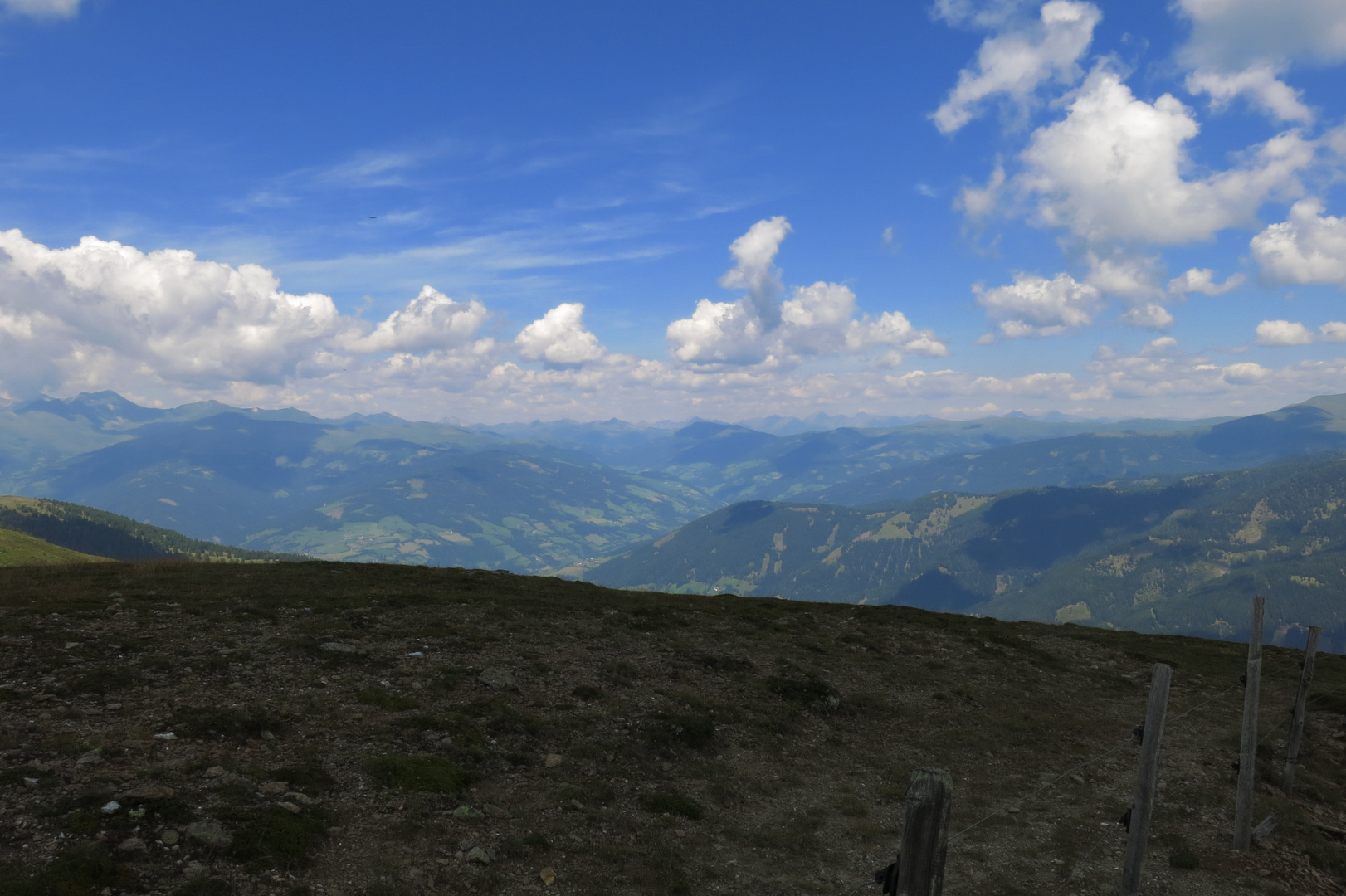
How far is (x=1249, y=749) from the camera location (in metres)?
18.5

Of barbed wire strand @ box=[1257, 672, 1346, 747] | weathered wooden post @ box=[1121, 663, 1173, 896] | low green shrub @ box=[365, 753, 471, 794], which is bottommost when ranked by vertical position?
barbed wire strand @ box=[1257, 672, 1346, 747]

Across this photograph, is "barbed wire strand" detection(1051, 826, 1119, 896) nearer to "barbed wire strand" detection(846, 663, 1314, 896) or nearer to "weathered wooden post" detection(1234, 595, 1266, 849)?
"barbed wire strand" detection(846, 663, 1314, 896)

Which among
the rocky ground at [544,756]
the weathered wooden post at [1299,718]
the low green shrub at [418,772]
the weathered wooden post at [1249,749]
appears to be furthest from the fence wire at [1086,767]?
the low green shrub at [418,772]

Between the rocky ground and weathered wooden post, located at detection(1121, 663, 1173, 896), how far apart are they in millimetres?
4490

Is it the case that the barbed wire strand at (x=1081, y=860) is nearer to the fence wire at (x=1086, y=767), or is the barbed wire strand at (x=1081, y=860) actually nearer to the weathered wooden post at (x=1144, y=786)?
the fence wire at (x=1086, y=767)

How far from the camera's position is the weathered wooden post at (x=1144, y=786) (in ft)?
41.3

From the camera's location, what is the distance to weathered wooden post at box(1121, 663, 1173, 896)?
12.6 metres

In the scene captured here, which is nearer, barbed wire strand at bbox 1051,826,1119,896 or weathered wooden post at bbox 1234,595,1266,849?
barbed wire strand at bbox 1051,826,1119,896

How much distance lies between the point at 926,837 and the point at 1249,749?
705 inches

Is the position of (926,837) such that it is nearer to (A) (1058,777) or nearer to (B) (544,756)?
(B) (544,756)

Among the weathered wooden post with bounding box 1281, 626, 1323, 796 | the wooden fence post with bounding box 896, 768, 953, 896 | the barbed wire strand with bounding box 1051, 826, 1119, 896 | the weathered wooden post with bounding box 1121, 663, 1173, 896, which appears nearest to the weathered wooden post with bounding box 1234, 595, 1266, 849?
the barbed wire strand with bounding box 1051, 826, 1119, 896

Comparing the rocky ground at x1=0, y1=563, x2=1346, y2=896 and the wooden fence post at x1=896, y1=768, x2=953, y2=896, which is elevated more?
the wooden fence post at x1=896, y1=768, x2=953, y2=896

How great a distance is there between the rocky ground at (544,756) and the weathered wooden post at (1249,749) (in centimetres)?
87

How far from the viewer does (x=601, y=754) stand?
2136 centimetres
